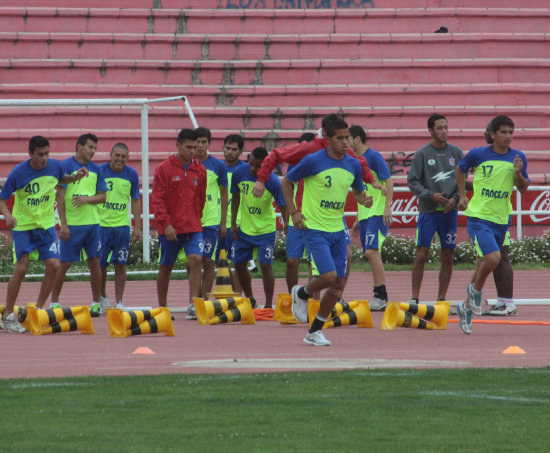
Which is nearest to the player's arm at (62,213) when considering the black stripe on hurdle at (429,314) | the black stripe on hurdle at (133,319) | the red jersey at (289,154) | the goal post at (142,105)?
the black stripe on hurdle at (133,319)

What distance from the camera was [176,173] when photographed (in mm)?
14500

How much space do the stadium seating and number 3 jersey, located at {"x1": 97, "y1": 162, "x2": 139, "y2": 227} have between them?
12432 mm

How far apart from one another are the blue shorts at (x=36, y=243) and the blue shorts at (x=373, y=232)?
13.5 feet

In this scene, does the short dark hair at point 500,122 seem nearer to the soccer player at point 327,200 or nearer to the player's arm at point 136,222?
the soccer player at point 327,200

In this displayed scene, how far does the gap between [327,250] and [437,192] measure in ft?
12.3

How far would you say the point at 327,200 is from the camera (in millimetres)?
11938

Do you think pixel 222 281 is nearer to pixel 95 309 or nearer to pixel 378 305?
pixel 95 309

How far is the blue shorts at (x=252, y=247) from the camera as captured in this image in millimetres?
15469

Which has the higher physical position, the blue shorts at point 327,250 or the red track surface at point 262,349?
the blue shorts at point 327,250

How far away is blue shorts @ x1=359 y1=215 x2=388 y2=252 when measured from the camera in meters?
15.8

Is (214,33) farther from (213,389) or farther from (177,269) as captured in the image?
(213,389)

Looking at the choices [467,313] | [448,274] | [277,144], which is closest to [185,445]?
[467,313]

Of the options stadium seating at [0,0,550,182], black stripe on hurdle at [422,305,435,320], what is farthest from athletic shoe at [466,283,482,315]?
stadium seating at [0,0,550,182]

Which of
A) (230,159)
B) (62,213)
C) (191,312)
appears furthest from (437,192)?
(62,213)
